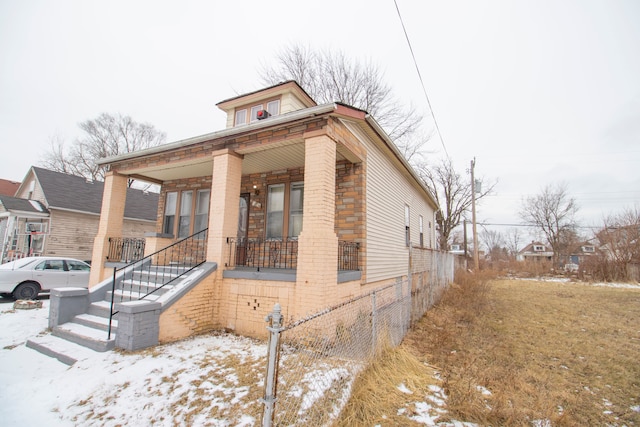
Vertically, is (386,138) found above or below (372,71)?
below

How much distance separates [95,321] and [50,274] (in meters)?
6.35

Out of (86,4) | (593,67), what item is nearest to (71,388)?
(86,4)

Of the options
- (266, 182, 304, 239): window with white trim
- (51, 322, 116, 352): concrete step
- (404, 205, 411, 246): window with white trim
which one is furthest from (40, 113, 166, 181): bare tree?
(404, 205, 411, 246): window with white trim

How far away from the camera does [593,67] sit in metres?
13.3

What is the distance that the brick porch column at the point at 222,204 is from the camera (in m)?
6.02

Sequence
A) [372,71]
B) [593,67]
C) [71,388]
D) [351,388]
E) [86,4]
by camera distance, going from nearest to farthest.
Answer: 1. [351,388]
2. [71,388]
3. [86,4]
4. [593,67]
5. [372,71]

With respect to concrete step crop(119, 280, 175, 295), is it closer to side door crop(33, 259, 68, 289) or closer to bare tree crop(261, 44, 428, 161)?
side door crop(33, 259, 68, 289)

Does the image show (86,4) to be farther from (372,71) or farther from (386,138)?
(372,71)

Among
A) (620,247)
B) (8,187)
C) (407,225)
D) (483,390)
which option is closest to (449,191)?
(620,247)

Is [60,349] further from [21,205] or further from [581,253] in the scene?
[581,253]

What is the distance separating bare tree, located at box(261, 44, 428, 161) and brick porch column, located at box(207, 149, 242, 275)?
42.1 feet

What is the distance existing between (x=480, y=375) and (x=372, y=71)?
1772cm

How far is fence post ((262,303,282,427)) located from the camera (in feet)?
6.51

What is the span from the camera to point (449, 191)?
95.3 ft
